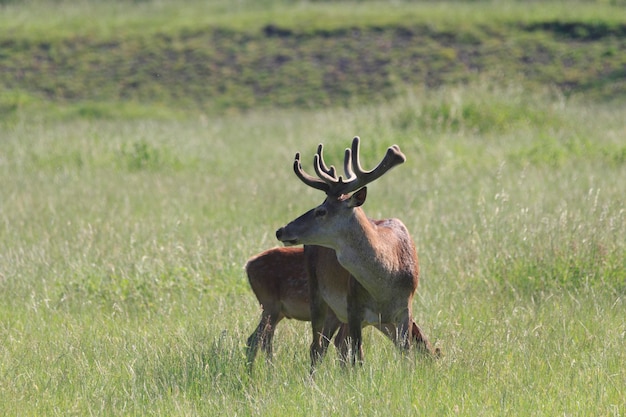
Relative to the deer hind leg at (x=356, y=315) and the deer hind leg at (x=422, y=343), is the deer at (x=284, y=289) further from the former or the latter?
the deer hind leg at (x=422, y=343)

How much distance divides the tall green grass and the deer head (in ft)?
2.65

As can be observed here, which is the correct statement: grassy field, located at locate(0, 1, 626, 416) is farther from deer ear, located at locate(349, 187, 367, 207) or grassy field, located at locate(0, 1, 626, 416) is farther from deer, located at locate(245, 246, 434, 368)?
deer ear, located at locate(349, 187, 367, 207)

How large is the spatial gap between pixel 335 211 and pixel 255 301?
2.15 meters

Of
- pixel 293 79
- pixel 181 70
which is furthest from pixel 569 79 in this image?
pixel 181 70

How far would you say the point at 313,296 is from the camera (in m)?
6.78

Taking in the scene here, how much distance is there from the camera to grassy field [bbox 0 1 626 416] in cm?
594

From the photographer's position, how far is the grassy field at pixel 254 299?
234 inches

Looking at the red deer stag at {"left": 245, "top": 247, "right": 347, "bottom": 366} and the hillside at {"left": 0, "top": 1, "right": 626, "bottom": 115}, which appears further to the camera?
the hillside at {"left": 0, "top": 1, "right": 626, "bottom": 115}

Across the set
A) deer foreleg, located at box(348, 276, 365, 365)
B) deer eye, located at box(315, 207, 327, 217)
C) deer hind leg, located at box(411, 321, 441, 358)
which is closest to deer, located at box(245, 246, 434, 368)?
deer foreleg, located at box(348, 276, 365, 365)

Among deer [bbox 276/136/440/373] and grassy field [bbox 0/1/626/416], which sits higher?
deer [bbox 276/136/440/373]

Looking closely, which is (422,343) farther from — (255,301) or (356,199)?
(255,301)

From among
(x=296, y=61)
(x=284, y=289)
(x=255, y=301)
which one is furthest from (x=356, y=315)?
(x=296, y=61)

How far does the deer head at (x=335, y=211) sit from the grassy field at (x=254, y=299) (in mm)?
808

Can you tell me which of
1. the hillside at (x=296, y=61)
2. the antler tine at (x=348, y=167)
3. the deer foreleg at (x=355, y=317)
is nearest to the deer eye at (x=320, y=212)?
the antler tine at (x=348, y=167)
